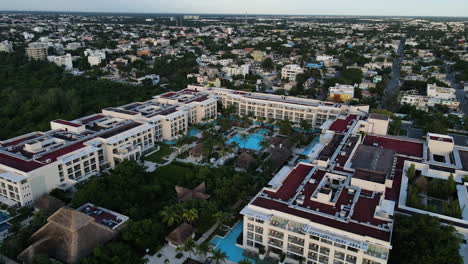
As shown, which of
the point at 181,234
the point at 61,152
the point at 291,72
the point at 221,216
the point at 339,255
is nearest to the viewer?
the point at 339,255

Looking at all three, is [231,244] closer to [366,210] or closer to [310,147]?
[366,210]

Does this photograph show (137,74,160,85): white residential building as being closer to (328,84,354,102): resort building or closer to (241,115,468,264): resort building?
(328,84,354,102): resort building

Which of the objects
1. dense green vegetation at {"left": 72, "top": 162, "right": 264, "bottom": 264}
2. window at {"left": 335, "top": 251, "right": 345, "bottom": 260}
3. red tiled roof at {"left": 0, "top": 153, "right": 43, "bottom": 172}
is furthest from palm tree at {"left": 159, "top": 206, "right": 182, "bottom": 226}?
red tiled roof at {"left": 0, "top": 153, "right": 43, "bottom": 172}

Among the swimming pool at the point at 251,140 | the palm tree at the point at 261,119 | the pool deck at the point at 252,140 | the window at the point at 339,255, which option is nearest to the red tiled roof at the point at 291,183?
the window at the point at 339,255

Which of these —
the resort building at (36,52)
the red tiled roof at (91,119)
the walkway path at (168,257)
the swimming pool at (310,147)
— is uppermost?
the resort building at (36,52)

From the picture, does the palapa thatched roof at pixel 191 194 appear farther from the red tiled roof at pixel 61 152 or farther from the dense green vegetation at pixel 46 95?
the dense green vegetation at pixel 46 95

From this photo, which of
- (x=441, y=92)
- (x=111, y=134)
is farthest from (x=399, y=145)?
(x=441, y=92)

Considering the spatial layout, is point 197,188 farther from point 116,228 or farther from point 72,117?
point 72,117

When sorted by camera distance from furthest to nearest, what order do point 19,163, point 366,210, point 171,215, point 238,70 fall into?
point 238,70 < point 19,163 < point 171,215 < point 366,210
